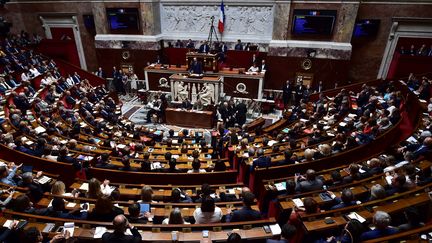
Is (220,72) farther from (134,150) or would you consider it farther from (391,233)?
(391,233)

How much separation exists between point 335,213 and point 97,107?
34.5 feet

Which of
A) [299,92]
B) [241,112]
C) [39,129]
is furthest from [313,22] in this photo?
[39,129]

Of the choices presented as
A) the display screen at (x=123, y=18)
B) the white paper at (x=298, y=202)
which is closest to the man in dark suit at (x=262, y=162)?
the white paper at (x=298, y=202)

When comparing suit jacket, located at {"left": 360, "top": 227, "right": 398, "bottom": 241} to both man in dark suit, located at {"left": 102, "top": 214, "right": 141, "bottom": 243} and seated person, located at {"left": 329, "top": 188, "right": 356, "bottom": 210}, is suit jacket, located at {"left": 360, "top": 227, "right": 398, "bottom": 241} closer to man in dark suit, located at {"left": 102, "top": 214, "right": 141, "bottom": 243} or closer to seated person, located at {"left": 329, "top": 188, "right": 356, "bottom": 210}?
seated person, located at {"left": 329, "top": 188, "right": 356, "bottom": 210}

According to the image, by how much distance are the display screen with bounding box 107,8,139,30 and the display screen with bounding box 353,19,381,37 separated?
1272 centimetres

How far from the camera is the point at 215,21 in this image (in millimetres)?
17188

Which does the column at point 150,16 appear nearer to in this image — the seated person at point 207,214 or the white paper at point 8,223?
the white paper at point 8,223

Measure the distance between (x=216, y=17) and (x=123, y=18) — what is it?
5.80 metres

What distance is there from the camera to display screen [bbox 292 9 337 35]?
1439 cm

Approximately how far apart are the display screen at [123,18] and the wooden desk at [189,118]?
7.52 m

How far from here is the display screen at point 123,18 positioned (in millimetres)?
17016

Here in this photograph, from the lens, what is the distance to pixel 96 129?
9.81 meters

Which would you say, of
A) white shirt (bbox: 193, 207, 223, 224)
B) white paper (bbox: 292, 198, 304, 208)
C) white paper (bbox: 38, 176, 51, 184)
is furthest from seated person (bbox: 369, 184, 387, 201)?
white paper (bbox: 38, 176, 51, 184)

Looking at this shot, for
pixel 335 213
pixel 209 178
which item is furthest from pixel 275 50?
pixel 335 213
